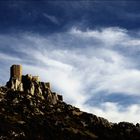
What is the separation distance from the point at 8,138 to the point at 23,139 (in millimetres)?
6971

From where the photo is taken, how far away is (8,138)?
197m

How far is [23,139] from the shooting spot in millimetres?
199625
